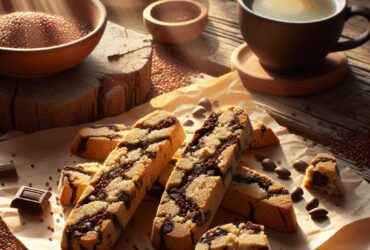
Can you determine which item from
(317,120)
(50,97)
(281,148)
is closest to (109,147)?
(50,97)

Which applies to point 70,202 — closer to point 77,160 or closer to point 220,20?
point 77,160

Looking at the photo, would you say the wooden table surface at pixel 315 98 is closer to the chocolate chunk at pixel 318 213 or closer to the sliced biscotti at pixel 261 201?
the chocolate chunk at pixel 318 213

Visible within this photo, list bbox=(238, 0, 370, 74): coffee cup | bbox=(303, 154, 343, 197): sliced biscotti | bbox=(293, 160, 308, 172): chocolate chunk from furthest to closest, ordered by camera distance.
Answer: bbox=(238, 0, 370, 74): coffee cup
bbox=(293, 160, 308, 172): chocolate chunk
bbox=(303, 154, 343, 197): sliced biscotti

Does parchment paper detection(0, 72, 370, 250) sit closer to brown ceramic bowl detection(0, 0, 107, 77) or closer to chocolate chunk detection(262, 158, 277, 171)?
chocolate chunk detection(262, 158, 277, 171)

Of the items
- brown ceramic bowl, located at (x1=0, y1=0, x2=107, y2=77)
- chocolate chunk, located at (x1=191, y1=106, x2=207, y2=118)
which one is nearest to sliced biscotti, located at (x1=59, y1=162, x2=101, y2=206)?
brown ceramic bowl, located at (x1=0, y1=0, x2=107, y2=77)

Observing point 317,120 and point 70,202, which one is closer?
point 70,202

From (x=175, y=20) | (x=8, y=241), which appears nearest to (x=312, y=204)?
(x=8, y=241)
